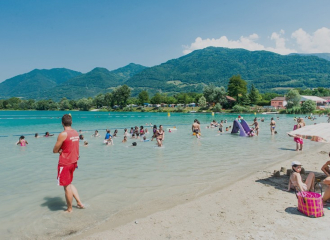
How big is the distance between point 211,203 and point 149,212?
1619 mm

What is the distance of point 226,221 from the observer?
17.5 feet

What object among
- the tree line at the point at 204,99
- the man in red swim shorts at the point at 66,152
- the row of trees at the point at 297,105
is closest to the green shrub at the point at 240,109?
the tree line at the point at 204,99

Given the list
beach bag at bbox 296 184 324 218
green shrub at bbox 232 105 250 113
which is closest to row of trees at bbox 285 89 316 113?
green shrub at bbox 232 105 250 113

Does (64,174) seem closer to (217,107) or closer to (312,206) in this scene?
(312,206)

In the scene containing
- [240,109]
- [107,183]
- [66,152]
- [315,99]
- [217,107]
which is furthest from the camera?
[315,99]

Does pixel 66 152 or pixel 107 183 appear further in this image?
pixel 107 183

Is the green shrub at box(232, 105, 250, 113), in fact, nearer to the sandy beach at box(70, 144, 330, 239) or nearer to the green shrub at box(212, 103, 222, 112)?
the green shrub at box(212, 103, 222, 112)

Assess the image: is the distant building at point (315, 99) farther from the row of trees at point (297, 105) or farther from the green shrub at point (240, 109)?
the green shrub at point (240, 109)

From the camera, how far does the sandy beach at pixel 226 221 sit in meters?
4.76

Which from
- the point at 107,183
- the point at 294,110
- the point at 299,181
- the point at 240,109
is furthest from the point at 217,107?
the point at 299,181

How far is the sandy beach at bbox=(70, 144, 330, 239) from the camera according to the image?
476cm

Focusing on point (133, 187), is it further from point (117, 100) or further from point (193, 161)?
point (117, 100)

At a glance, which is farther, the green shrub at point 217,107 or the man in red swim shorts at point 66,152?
the green shrub at point 217,107

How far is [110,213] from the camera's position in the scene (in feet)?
19.6
